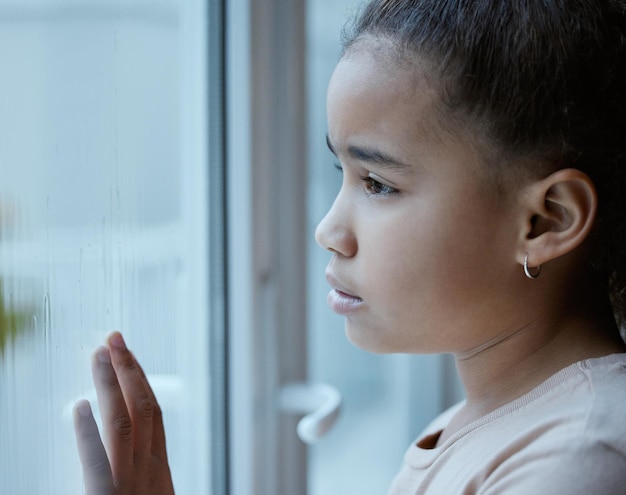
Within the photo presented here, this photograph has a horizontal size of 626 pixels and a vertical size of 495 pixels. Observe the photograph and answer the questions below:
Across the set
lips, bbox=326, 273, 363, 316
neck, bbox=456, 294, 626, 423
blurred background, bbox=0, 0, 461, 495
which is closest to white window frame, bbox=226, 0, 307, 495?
blurred background, bbox=0, 0, 461, 495

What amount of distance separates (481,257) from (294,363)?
1.55 ft

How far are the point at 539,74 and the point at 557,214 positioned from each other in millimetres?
124

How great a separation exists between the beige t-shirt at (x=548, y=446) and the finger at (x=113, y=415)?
11.3 inches

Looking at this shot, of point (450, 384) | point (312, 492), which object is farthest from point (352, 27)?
point (450, 384)

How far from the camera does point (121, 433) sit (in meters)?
0.67

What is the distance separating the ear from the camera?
67 cm

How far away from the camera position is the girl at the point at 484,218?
0.66m

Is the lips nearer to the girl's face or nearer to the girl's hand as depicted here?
the girl's face

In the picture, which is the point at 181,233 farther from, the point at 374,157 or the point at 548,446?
the point at 548,446

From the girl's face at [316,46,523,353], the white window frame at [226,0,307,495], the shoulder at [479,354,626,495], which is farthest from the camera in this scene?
the white window frame at [226,0,307,495]

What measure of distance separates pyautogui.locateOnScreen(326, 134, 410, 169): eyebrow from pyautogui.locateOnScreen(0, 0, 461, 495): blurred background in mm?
217

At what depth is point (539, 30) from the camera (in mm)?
667

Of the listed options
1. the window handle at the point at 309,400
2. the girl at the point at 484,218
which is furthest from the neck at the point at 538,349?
the window handle at the point at 309,400

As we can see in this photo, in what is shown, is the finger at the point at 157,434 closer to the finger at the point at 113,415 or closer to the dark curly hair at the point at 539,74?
the finger at the point at 113,415
